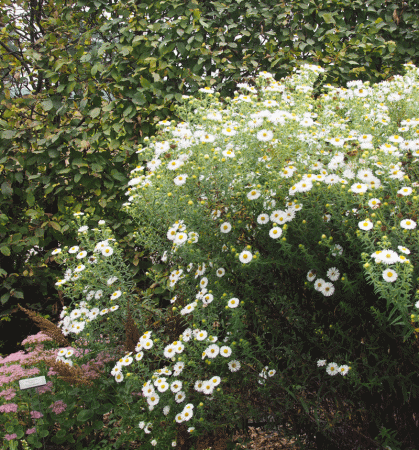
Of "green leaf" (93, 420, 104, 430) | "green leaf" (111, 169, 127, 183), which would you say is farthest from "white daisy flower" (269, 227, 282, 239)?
"green leaf" (111, 169, 127, 183)

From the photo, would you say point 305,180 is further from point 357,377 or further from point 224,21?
point 224,21

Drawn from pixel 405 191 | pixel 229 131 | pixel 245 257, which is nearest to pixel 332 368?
pixel 245 257

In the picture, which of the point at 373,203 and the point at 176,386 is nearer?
the point at 373,203

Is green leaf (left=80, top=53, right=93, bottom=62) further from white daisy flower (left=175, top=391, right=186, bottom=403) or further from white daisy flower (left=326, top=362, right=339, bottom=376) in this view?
white daisy flower (left=326, top=362, right=339, bottom=376)

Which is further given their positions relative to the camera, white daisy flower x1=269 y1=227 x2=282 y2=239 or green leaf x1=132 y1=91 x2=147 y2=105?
green leaf x1=132 y1=91 x2=147 y2=105

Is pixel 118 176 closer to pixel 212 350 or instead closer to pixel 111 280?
pixel 111 280

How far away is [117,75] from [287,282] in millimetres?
2395

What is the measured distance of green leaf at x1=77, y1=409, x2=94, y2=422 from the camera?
204 cm

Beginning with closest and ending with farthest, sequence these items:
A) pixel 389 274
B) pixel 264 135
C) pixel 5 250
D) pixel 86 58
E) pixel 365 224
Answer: pixel 389 274, pixel 365 224, pixel 264 135, pixel 5 250, pixel 86 58

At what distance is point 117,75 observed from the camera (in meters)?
3.35

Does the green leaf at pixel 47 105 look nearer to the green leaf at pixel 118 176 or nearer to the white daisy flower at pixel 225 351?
the green leaf at pixel 118 176

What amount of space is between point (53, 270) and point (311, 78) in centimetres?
259

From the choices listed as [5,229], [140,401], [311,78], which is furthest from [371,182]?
[5,229]

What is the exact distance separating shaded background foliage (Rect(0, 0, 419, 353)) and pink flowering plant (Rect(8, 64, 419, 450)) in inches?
49.9
